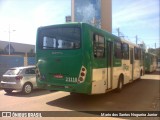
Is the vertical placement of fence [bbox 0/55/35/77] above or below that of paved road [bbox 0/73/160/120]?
above

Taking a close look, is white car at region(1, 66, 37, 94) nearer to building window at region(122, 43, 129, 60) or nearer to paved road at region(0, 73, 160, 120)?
paved road at region(0, 73, 160, 120)

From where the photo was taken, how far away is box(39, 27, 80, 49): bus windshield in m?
8.85

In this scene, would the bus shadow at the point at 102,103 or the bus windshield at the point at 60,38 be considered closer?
the bus windshield at the point at 60,38

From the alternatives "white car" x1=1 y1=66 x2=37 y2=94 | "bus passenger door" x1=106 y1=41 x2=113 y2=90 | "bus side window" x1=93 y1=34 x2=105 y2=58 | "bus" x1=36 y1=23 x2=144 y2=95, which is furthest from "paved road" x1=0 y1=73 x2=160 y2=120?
"bus side window" x1=93 y1=34 x2=105 y2=58

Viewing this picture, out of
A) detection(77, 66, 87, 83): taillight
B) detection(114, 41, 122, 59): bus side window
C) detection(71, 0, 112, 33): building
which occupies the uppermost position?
detection(71, 0, 112, 33): building

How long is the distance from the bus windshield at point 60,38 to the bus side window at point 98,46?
0.80 m

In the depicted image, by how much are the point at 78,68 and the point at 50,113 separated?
1987mm

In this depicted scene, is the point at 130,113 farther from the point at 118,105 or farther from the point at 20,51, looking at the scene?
the point at 20,51

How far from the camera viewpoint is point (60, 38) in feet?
30.3

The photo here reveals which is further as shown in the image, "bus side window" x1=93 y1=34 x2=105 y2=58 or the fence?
the fence

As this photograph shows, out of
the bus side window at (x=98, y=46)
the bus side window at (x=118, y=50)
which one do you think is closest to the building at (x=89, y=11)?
the bus side window at (x=118, y=50)

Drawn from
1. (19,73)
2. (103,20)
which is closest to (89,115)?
(19,73)

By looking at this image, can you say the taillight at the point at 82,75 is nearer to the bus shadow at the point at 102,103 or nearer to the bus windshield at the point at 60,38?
the bus windshield at the point at 60,38

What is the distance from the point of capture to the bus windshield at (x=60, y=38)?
29.0ft
